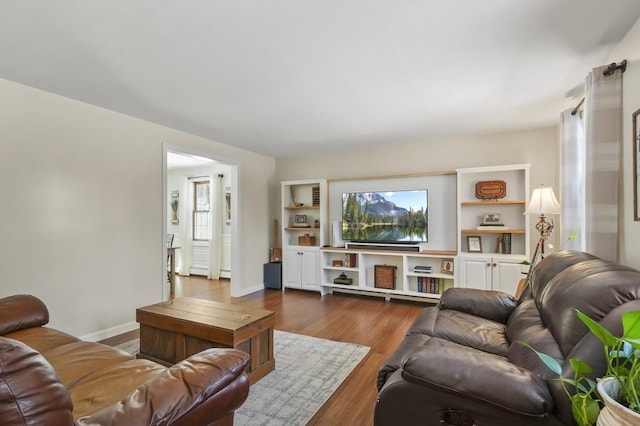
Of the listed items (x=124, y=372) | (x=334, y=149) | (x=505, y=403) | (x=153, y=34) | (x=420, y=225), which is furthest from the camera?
(x=334, y=149)

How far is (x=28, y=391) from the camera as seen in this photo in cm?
78

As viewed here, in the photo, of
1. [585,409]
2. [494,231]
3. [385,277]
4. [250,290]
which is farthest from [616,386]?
[250,290]

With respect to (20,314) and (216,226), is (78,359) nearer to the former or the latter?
(20,314)

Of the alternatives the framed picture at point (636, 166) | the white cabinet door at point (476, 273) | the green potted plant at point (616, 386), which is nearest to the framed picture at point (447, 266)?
the white cabinet door at point (476, 273)

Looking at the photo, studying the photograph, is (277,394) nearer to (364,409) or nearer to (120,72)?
(364,409)

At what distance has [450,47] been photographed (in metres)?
2.09

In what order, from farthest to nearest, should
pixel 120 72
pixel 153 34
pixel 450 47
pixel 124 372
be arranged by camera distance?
1. pixel 120 72
2. pixel 450 47
3. pixel 153 34
4. pixel 124 372

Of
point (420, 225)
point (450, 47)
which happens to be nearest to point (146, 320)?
point (450, 47)

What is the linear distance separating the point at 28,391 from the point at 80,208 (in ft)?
9.27

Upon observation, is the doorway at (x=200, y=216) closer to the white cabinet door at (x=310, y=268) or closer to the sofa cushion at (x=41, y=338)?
the white cabinet door at (x=310, y=268)

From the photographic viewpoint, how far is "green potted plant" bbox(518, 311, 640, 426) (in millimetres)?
788

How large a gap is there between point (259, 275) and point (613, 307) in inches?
192

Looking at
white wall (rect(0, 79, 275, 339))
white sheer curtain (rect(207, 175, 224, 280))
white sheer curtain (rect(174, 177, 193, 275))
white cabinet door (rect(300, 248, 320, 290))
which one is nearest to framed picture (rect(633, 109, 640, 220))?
white cabinet door (rect(300, 248, 320, 290))

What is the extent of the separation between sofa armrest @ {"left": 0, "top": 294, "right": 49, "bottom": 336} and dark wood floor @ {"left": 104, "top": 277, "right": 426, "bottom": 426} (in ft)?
4.05
